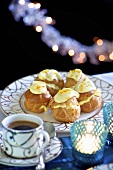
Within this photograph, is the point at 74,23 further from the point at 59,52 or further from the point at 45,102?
the point at 45,102

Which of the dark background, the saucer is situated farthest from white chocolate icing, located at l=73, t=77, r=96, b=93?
the dark background

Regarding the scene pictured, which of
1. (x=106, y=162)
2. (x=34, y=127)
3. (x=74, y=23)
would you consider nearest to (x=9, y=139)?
(x=34, y=127)

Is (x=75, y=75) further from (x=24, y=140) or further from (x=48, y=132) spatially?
(x=24, y=140)

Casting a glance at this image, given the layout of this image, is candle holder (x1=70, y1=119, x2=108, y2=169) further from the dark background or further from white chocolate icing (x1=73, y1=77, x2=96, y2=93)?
the dark background

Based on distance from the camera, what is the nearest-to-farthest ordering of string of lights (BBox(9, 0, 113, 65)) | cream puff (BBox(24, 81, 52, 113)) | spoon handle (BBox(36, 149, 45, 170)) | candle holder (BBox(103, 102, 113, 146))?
spoon handle (BBox(36, 149, 45, 170)) → candle holder (BBox(103, 102, 113, 146)) → cream puff (BBox(24, 81, 52, 113)) → string of lights (BBox(9, 0, 113, 65))

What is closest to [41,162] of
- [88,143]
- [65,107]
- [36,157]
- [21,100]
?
[36,157]
